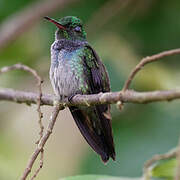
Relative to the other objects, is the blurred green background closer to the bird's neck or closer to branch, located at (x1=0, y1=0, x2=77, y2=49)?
branch, located at (x1=0, y1=0, x2=77, y2=49)

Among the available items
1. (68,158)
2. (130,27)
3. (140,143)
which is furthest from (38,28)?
(140,143)

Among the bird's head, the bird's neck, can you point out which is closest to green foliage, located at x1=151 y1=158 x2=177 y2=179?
the bird's neck

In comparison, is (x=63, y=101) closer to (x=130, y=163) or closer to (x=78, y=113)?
(x=78, y=113)

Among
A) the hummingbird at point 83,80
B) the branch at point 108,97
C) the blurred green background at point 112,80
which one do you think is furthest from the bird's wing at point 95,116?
the blurred green background at point 112,80

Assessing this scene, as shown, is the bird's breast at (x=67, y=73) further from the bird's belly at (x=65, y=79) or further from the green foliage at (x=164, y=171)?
the green foliage at (x=164, y=171)

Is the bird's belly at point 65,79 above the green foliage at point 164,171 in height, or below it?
above

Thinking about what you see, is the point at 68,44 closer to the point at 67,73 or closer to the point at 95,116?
the point at 67,73

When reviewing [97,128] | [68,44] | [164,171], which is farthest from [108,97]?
[68,44]
